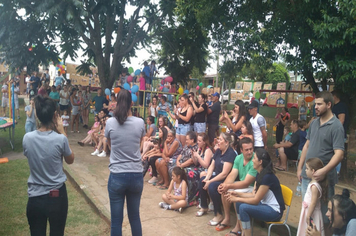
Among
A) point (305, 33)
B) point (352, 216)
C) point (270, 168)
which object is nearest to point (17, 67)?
point (305, 33)

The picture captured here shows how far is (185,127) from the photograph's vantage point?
7.82 meters

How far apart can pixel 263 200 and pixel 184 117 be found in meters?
3.96

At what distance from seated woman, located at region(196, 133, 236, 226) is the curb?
1.51 metres

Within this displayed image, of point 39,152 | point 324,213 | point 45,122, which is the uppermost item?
point 45,122

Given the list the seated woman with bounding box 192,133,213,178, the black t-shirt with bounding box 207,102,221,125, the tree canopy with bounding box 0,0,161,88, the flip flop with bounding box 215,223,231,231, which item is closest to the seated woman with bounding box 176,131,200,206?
the seated woman with bounding box 192,133,213,178

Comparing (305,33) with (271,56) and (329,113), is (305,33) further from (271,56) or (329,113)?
(329,113)

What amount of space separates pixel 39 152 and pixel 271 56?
6907 millimetres

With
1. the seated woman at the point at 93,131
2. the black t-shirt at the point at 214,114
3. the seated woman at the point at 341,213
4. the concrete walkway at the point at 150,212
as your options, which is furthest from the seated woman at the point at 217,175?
the seated woman at the point at 93,131

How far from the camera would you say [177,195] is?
5.42 meters

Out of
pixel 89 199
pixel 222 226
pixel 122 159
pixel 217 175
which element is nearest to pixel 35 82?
pixel 89 199

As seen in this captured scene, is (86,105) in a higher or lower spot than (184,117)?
lower

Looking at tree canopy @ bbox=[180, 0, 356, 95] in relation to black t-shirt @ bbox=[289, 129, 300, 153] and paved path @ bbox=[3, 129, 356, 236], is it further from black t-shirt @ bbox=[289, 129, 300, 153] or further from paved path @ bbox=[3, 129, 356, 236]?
paved path @ bbox=[3, 129, 356, 236]

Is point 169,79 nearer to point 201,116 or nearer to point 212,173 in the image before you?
point 201,116

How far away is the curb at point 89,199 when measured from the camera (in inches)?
194
